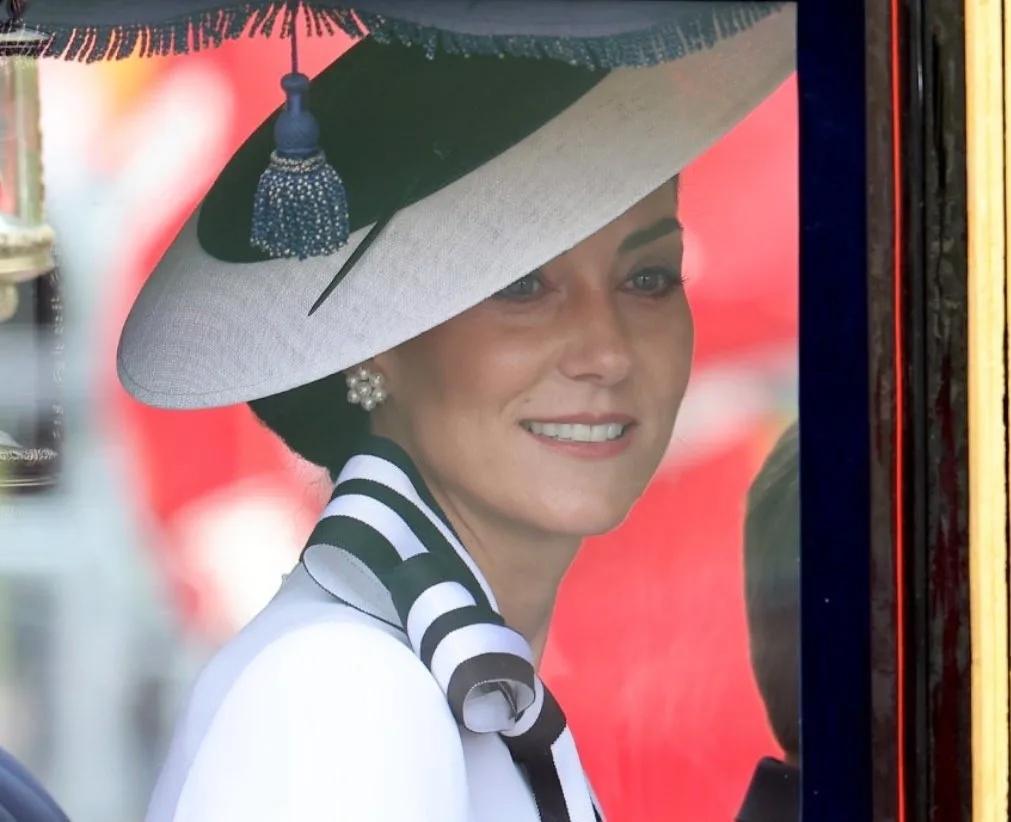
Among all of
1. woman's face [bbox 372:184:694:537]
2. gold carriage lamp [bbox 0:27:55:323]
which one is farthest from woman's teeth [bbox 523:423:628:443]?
gold carriage lamp [bbox 0:27:55:323]

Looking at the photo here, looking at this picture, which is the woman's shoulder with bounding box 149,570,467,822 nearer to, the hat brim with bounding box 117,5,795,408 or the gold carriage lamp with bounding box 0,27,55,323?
the hat brim with bounding box 117,5,795,408

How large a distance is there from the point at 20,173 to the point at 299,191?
0.40m

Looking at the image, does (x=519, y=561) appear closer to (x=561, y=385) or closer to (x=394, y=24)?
(x=561, y=385)

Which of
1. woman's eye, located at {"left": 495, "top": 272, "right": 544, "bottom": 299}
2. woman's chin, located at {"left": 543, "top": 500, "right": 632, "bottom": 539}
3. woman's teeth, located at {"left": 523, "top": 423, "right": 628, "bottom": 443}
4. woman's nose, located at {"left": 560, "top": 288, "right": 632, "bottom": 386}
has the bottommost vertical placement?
woman's chin, located at {"left": 543, "top": 500, "right": 632, "bottom": 539}

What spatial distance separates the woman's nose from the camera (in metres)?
1.86

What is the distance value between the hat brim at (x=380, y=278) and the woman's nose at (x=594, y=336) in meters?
0.08

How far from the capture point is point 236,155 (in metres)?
1.84

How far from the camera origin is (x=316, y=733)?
5.71 feet

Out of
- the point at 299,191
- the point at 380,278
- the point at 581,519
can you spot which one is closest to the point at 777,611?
the point at 581,519

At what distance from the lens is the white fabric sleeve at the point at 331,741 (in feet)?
5.68

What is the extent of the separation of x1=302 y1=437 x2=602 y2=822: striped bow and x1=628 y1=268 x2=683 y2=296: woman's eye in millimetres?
402

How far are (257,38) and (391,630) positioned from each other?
2.69ft

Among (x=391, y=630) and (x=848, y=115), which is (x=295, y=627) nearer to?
(x=391, y=630)

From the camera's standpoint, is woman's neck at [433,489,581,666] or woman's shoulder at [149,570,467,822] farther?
woman's neck at [433,489,581,666]
